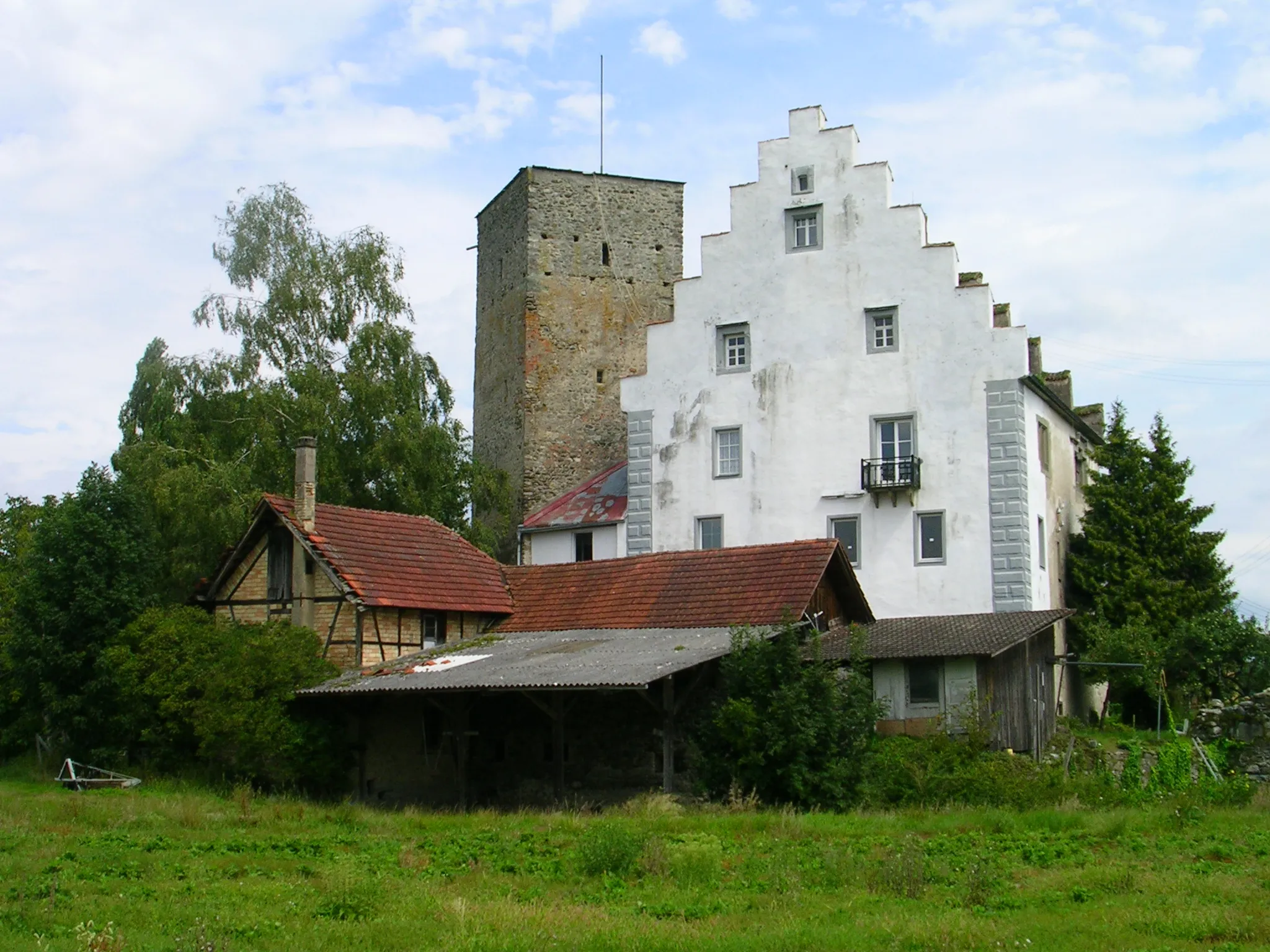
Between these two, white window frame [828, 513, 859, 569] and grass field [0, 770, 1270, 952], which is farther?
white window frame [828, 513, 859, 569]

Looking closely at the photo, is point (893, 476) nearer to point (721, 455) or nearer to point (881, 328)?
point (881, 328)

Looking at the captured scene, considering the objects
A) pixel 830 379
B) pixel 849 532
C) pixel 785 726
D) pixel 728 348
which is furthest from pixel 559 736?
pixel 728 348

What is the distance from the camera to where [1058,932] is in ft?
38.7

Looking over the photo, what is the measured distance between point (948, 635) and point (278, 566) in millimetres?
13742

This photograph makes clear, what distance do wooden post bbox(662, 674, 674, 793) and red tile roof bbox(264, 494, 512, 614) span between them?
704 centimetres

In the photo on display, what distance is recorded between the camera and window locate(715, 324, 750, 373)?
36.2 metres

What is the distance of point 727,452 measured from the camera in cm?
3609

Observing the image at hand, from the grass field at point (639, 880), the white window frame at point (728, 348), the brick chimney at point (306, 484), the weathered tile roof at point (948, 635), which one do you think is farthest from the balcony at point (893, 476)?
the grass field at point (639, 880)

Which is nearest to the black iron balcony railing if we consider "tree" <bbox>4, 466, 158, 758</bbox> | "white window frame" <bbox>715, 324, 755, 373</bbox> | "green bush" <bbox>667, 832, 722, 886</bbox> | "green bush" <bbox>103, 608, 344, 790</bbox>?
"white window frame" <bbox>715, 324, 755, 373</bbox>

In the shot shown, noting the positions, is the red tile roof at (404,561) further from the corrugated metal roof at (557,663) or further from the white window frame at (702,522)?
the white window frame at (702,522)

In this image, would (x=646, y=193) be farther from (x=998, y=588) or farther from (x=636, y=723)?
(x=636, y=723)

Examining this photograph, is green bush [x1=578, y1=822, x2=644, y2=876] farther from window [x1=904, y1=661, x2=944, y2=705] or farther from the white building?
the white building

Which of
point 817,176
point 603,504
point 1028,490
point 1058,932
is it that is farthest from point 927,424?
point 1058,932

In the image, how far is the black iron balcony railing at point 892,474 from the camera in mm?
33344
